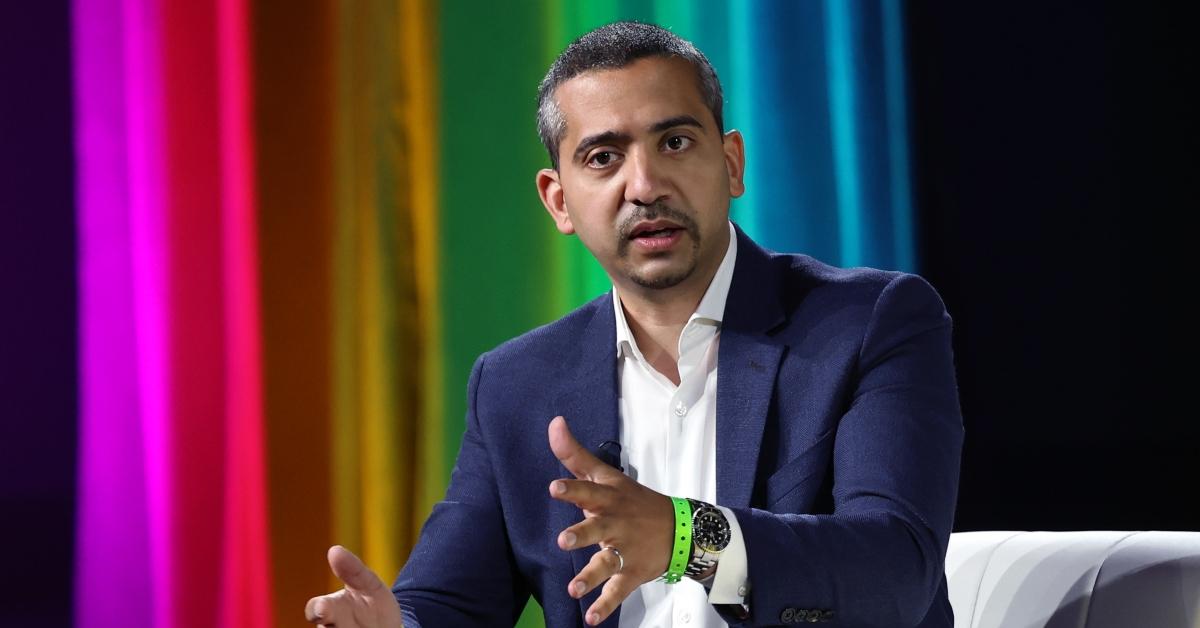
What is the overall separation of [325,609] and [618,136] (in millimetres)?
777

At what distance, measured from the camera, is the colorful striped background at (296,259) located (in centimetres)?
242

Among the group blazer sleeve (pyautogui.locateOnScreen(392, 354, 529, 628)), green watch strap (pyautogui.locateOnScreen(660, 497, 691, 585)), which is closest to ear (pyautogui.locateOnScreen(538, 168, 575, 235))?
blazer sleeve (pyautogui.locateOnScreen(392, 354, 529, 628))

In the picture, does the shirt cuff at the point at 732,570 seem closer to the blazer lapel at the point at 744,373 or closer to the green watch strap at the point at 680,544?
the green watch strap at the point at 680,544

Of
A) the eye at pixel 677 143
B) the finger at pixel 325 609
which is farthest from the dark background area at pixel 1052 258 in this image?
the finger at pixel 325 609

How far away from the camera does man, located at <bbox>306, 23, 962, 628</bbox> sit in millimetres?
1469

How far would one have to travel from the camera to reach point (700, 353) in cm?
179

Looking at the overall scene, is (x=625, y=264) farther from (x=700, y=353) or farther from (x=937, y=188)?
(x=937, y=188)

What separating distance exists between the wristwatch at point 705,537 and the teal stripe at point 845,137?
171cm

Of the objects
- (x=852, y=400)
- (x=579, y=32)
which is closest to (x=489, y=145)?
(x=579, y=32)

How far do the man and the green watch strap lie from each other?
0.52 ft

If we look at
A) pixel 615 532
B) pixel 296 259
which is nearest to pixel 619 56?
pixel 615 532

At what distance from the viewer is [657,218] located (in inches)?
67.2

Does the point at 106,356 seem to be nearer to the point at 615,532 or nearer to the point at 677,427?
the point at 677,427

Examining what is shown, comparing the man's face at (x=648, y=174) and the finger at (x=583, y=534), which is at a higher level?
the man's face at (x=648, y=174)
